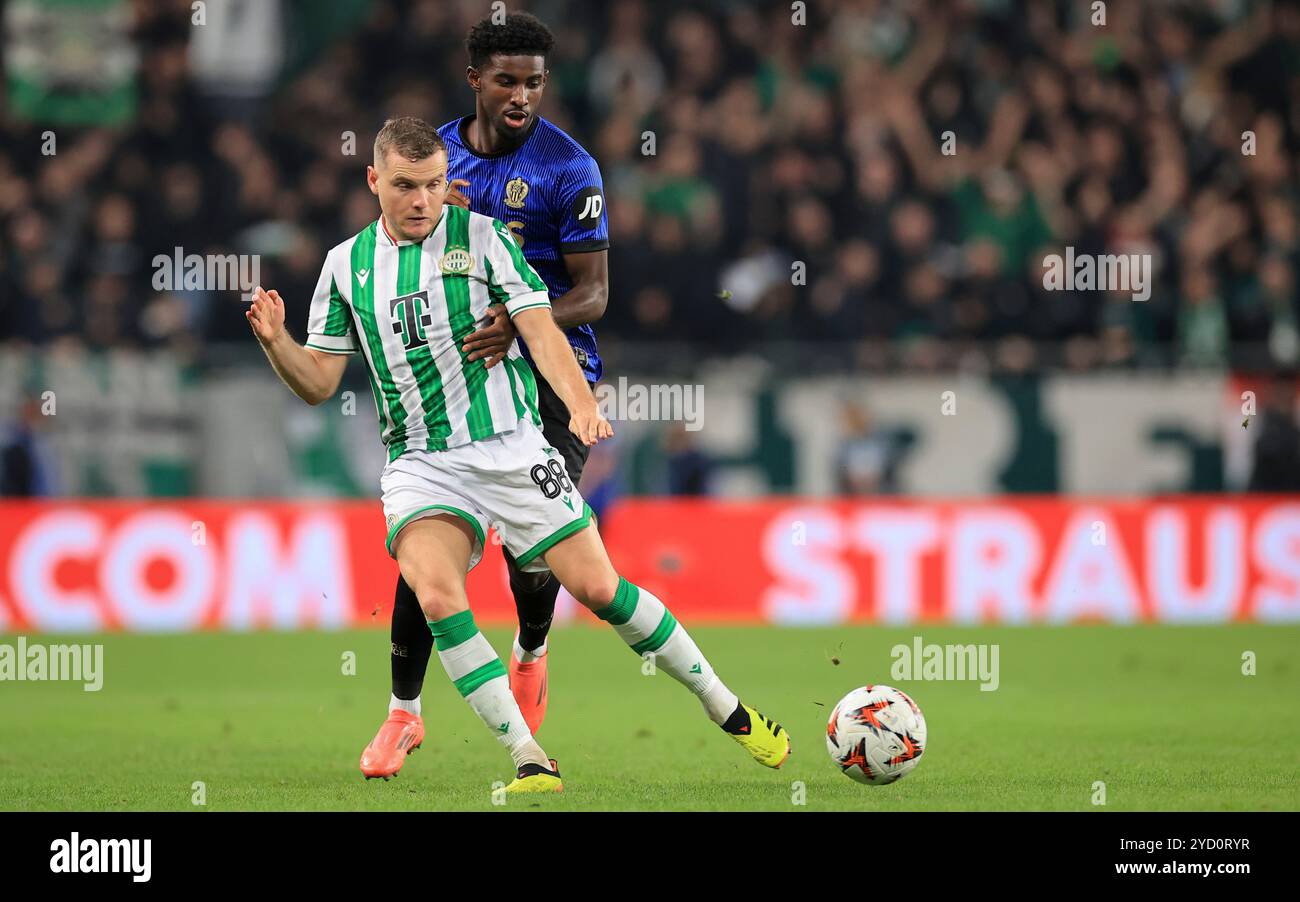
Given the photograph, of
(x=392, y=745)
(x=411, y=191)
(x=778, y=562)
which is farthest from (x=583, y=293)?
(x=778, y=562)

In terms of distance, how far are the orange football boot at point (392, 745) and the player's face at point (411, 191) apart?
1.95 meters

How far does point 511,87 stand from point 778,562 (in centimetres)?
863

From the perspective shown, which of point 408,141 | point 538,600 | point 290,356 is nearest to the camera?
point 408,141

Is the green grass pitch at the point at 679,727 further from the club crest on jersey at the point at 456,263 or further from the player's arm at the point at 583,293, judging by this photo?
the club crest on jersey at the point at 456,263

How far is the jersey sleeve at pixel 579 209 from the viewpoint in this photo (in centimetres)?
762

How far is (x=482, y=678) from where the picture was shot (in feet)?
22.9

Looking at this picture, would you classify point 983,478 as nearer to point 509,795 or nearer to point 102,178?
point 102,178

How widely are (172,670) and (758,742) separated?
20.5 feet

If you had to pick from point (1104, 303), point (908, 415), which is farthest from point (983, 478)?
point (1104, 303)

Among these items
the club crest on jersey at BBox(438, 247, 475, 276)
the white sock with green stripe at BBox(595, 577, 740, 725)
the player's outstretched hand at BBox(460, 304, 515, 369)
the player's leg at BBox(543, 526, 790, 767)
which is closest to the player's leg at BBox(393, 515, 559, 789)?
the player's leg at BBox(543, 526, 790, 767)

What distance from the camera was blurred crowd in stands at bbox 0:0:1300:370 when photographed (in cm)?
1725

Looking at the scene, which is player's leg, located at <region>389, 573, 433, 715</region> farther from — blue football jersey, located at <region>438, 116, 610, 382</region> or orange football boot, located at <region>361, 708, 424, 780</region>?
blue football jersey, located at <region>438, 116, 610, 382</region>

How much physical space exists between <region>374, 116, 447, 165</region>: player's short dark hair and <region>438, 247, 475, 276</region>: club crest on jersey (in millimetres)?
398

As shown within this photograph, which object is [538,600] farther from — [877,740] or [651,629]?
[877,740]
